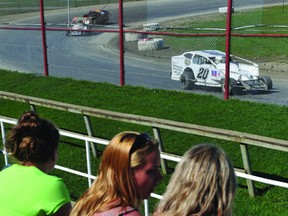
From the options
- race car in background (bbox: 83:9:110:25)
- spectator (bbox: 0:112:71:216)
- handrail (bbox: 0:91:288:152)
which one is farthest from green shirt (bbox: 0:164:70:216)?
race car in background (bbox: 83:9:110:25)

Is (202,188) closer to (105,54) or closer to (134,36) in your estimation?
(134,36)

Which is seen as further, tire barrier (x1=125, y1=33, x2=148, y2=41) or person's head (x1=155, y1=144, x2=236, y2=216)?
tire barrier (x1=125, y1=33, x2=148, y2=41)

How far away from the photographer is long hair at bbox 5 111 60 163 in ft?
10.2

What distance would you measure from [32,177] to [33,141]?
0.24 metres

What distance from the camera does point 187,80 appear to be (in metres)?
11.0

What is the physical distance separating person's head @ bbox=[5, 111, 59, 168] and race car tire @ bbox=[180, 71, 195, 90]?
7.86m

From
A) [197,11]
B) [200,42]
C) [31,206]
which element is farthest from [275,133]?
[197,11]

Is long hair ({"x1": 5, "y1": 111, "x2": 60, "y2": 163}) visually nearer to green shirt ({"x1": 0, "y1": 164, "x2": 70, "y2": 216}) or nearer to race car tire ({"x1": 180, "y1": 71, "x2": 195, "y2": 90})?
green shirt ({"x1": 0, "y1": 164, "x2": 70, "y2": 216})

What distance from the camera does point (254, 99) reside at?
10023 mm

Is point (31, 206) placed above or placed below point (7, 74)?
above

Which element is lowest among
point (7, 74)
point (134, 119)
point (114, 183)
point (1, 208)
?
point (7, 74)

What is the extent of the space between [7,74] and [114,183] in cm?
1190

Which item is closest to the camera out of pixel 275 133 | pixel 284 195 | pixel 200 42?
pixel 284 195

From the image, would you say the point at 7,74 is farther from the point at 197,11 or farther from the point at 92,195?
the point at 92,195
